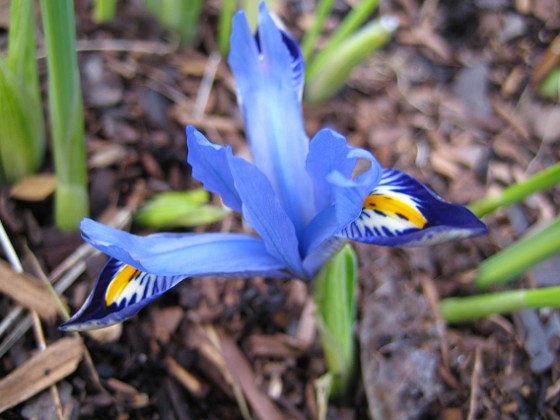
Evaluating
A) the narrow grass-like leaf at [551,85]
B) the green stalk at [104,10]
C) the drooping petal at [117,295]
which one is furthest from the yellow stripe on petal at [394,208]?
the narrow grass-like leaf at [551,85]

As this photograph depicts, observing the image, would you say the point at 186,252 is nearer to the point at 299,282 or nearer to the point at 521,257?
the point at 299,282

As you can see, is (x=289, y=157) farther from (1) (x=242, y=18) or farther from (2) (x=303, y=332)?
(2) (x=303, y=332)

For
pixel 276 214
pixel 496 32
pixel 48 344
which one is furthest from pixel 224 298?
pixel 496 32

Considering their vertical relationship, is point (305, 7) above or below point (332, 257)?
above

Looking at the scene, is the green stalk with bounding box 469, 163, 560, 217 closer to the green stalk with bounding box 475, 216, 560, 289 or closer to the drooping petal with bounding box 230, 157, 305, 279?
the green stalk with bounding box 475, 216, 560, 289

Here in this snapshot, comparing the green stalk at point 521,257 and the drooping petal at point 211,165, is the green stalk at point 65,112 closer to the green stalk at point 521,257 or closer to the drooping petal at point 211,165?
the drooping petal at point 211,165

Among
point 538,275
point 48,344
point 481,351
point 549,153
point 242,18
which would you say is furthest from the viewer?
point 549,153

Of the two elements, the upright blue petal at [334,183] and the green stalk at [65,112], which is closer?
the upright blue petal at [334,183]
